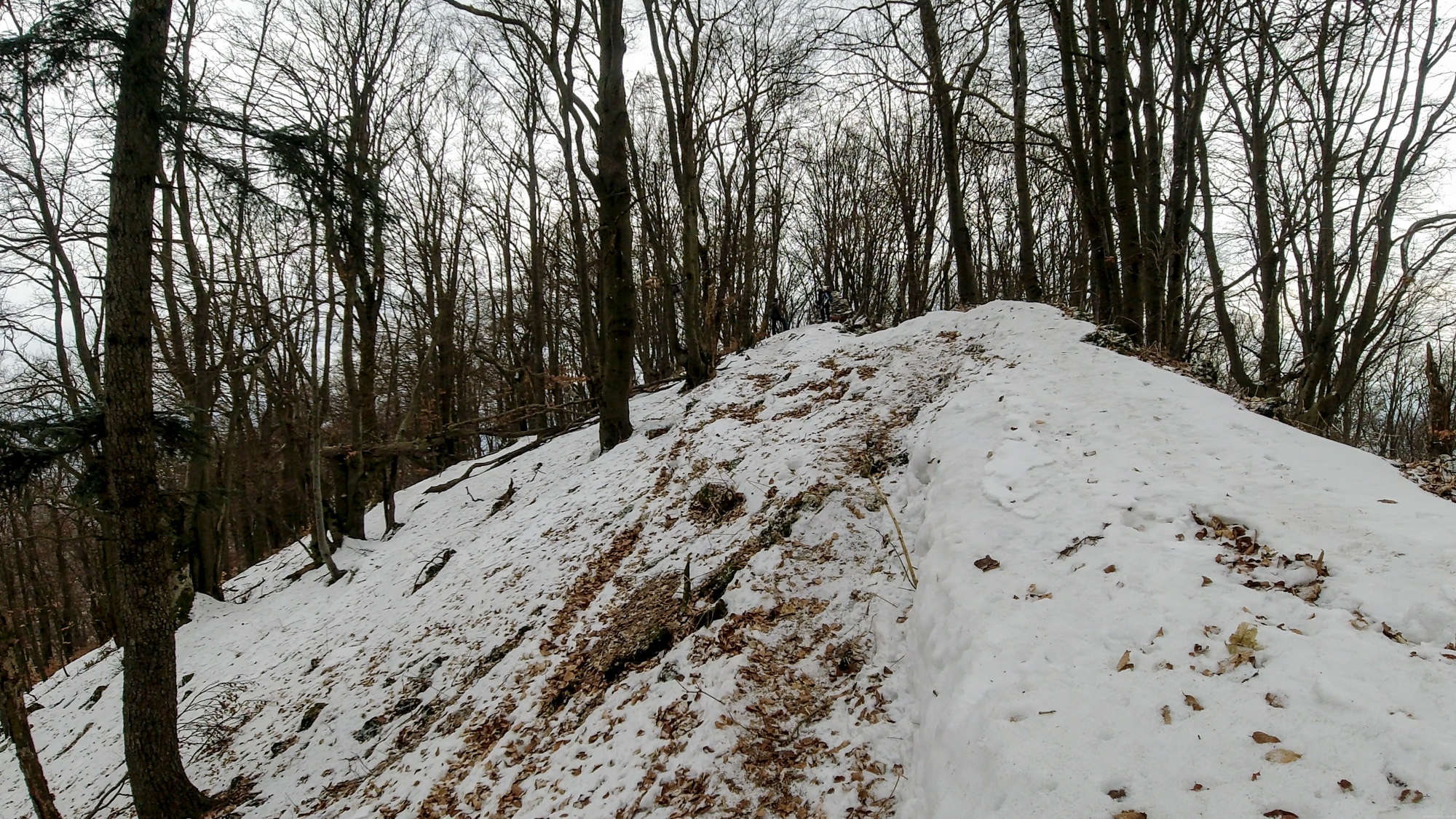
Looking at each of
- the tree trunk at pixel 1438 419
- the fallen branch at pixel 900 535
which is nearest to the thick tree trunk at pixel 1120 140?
the fallen branch at pixel 900 535

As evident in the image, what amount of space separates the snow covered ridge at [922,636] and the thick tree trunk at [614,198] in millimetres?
1974

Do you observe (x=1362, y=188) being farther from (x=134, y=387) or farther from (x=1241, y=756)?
(x=134, y=387)

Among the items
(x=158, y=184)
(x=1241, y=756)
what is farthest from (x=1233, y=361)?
(x=158, y=184)

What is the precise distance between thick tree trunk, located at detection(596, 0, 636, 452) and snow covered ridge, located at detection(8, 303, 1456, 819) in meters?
1.97

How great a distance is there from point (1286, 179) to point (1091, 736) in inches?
557

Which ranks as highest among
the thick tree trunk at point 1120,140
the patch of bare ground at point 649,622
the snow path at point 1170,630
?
the thick tree trunk at point 1120,140

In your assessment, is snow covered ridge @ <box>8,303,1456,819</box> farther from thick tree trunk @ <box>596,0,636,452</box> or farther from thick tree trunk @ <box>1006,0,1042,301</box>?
thick tree trunk @ <box>1006,0,1042,301</box>

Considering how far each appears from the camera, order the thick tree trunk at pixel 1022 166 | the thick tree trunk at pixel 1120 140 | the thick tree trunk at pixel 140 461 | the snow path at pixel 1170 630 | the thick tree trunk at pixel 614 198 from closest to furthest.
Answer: the snow path at pixel 1170 630 → the thick tree trunk at pixel 140 461 → the thick tree trunk at pixel 1120 140 → the thick tree trunk at pixel 614 198 → the thick tree trunk at pixel 1022 166

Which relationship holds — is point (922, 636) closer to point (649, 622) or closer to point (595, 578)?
point (649, 622)

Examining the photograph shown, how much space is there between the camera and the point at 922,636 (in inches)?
130

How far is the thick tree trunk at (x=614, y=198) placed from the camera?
8.31m

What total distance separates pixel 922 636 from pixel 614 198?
7057 millimetres

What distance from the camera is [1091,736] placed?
223 centimetres

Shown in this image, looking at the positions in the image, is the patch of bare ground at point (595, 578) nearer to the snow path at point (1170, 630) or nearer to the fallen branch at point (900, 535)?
the fallen branch at point (900, 535)
